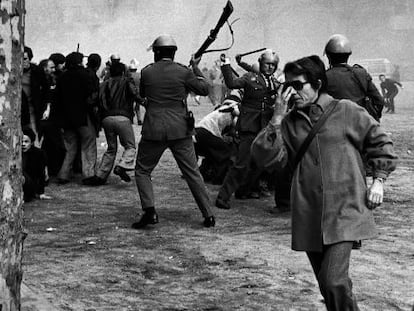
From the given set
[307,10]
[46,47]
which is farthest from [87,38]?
[307,10]

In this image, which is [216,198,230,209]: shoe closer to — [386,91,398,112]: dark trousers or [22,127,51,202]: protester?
[22,127,51,202]: protester

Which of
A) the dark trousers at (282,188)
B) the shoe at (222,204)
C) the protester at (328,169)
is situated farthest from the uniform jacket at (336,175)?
the shoe at (222,204)

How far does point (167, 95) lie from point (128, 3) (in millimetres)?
35686

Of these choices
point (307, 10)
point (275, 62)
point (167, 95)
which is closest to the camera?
point (167, 95)

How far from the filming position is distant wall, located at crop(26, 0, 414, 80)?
127 feet

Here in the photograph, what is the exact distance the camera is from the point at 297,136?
4012 millimetres

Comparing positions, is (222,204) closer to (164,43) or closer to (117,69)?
(164,43)

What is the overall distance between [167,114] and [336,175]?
3.39m

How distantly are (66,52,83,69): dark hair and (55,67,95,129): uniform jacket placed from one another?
0.16ft

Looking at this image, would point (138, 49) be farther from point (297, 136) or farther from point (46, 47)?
point (297, 136)

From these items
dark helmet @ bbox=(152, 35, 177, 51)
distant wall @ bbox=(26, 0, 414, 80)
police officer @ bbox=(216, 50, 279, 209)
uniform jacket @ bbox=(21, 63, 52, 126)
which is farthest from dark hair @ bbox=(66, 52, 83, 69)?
distant wall @ bbox=(26, 0, 414, 80)

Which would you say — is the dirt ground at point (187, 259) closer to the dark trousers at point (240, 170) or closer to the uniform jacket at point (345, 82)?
the dark trousers at point (240, 170)

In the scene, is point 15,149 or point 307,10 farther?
point 307,10

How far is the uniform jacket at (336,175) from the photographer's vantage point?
389cm
